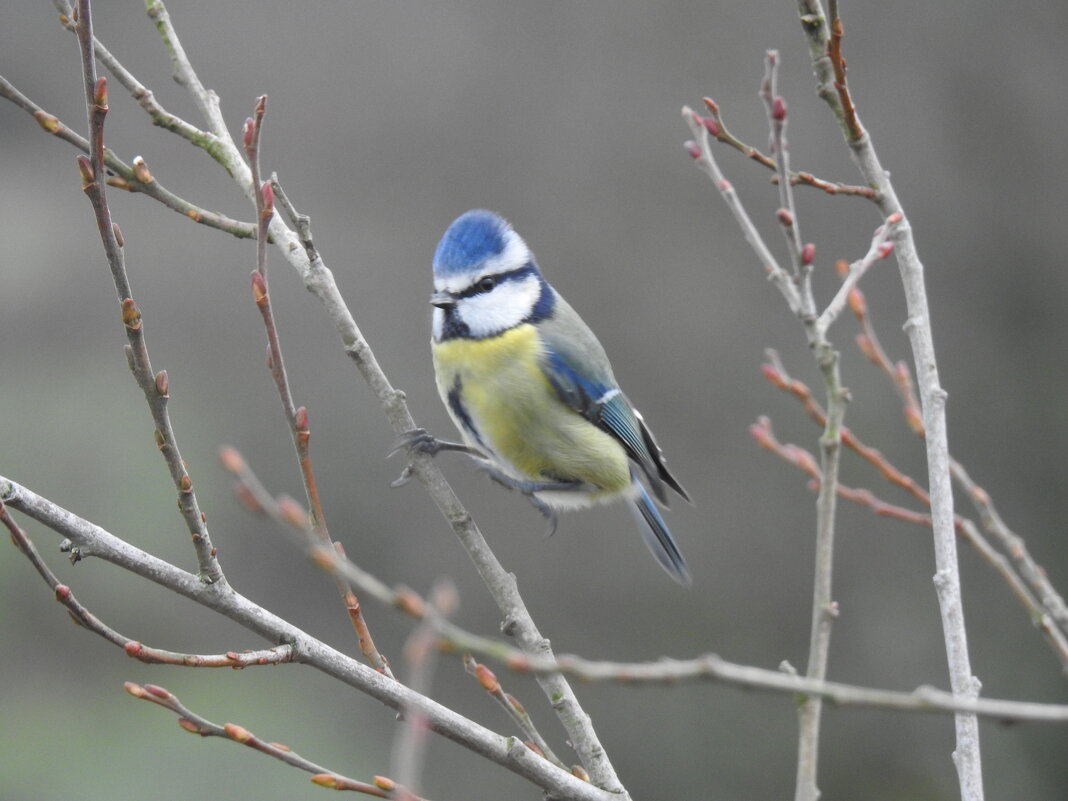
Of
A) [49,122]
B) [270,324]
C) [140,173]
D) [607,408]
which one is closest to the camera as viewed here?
[270,324]

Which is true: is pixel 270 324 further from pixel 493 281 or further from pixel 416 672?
pixel 493 281

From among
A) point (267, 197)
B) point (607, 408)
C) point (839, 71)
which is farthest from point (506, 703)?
point (607, 408)

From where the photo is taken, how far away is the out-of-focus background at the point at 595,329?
462 cm

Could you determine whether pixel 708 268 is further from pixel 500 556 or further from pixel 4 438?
pixel 4 438

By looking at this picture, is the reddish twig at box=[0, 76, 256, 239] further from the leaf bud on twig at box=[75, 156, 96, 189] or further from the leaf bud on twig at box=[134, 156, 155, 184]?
the leaf bud on twig at box=[75, 156, 96, 189]

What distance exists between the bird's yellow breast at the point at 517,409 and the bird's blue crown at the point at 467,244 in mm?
169

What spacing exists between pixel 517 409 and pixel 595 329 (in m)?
2.75

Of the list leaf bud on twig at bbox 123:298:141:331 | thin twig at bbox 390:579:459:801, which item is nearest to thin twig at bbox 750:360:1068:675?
thin twig at bbox 390:579:459:801

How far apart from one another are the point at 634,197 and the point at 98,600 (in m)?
2.87

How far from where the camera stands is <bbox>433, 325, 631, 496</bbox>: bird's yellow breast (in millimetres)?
2371

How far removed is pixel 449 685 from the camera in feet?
15.6

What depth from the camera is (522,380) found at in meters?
2.39

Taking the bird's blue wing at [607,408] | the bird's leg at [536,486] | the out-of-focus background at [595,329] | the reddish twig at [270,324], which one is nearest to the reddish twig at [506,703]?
the reddish twig at [270,324]

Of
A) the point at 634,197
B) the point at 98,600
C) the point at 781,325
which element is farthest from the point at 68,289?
the point at 781,325
